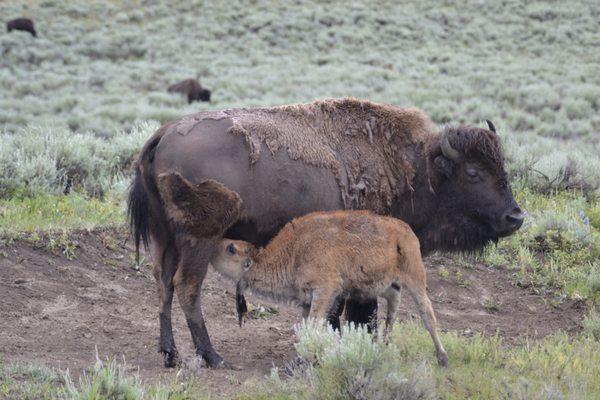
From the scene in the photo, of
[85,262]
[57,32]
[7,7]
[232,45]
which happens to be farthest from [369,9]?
[85,262]

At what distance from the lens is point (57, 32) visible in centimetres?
3953

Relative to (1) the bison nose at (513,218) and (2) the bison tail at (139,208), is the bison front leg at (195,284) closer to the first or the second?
(2) the bison tail at (139,208)

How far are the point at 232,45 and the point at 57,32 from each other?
8.32 m

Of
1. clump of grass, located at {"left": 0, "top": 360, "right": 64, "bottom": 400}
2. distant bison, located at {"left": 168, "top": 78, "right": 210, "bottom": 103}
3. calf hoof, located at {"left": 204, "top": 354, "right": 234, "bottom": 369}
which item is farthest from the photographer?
distant bison, located at {"left": 168, "top": 78, "right": 210, "bottom": 103}

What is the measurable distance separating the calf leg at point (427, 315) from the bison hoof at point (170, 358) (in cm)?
198

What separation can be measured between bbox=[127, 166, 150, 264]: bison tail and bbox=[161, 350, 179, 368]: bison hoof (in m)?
0.93

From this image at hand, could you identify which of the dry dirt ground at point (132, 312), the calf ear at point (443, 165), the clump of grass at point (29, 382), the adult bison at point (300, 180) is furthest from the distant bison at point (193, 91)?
the clump of grass at point (29, 382)

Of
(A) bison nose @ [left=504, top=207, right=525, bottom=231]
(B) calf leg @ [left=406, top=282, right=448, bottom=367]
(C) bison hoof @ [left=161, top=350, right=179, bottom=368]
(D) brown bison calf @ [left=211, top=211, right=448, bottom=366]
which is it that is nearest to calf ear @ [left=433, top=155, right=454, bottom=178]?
(A) bison nose @ [left=504, top=207, right=525, bottom=231]

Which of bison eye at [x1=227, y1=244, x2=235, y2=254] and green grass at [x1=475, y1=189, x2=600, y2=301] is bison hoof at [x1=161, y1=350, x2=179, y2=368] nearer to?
bison eye at [x1=227, y1=244, x2=235, y2=254]

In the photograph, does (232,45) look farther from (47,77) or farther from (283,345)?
(283,345)

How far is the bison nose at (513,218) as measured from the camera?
756 cm

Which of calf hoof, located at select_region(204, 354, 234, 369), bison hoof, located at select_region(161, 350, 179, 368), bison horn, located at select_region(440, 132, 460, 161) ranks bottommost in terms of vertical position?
bison hoof, located at select_region(161, 350, 179, 368)

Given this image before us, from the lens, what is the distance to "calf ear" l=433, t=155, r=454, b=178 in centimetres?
760

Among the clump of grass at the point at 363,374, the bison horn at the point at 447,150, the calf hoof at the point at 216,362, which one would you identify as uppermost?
the bison horn at the point at 447,150
